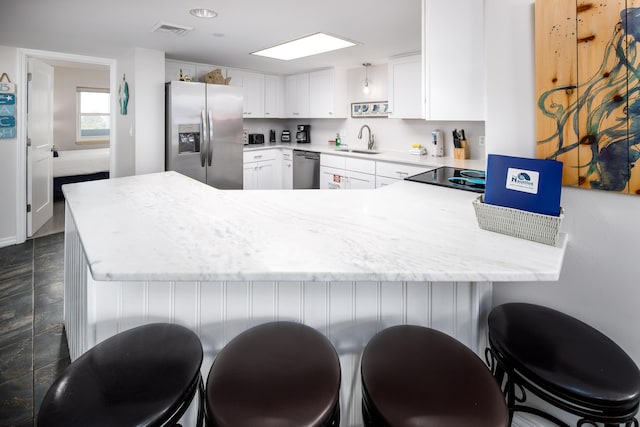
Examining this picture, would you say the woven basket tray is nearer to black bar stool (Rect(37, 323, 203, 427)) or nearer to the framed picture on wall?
black bar stool (Rect(37, 323, 203, 427))

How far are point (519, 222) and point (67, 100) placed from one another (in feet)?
27.8

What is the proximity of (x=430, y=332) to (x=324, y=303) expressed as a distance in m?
0.36

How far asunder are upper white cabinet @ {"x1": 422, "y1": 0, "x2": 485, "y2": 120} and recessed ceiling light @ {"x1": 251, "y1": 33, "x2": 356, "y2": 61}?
1643 millimetres

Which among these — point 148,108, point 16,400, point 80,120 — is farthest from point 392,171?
point 80,120

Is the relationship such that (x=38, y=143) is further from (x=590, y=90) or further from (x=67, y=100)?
(x=590, y=90)

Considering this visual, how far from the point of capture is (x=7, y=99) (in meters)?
3.68

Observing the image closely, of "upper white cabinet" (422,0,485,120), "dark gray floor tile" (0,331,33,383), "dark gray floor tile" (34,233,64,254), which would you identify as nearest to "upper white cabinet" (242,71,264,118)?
"dark gray floor tile" (34,233,64,254)

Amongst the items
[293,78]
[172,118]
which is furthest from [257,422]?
[293,78]

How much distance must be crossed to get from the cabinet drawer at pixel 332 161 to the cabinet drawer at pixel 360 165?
0.08 metres

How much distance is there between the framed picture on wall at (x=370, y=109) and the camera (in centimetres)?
494

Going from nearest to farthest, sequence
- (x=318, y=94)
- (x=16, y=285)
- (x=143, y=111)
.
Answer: (x=16, y=285) → (x=143, y=111) → (x=318, y=94)

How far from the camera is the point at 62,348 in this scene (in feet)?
6.95

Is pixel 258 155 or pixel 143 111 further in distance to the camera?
pixel 258 155

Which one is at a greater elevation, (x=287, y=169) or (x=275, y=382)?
(x=287, y=169)
